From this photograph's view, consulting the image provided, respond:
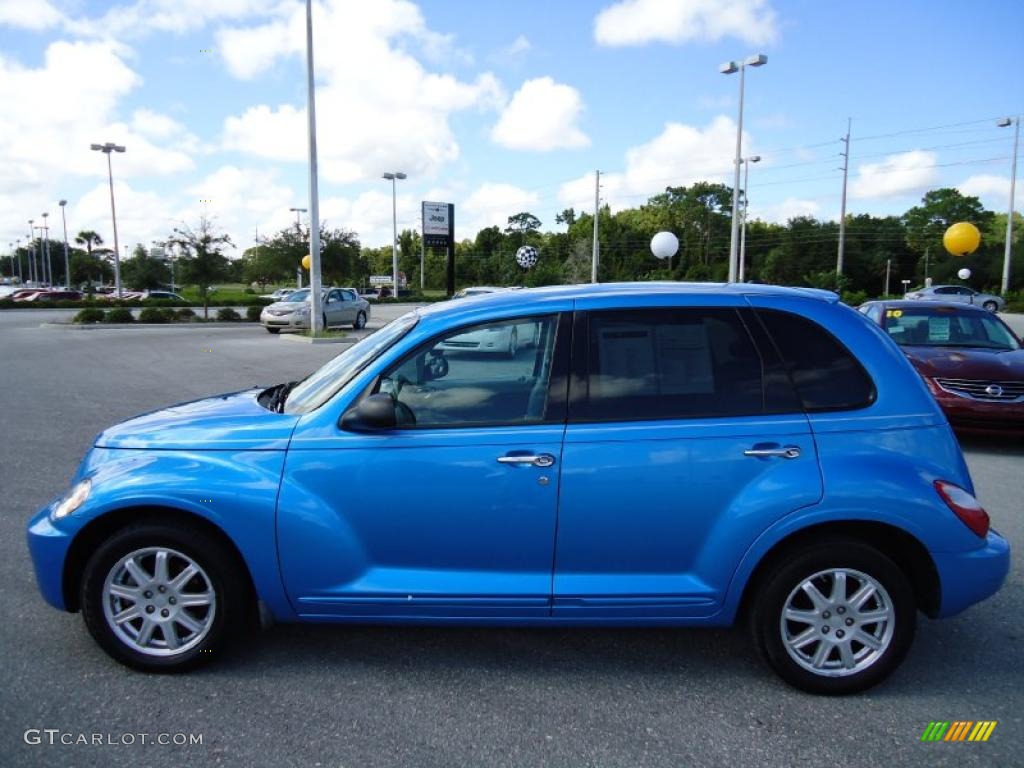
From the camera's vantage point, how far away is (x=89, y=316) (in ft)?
98.5

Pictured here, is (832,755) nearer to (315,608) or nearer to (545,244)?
(315,608)

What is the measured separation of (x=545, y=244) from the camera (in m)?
102

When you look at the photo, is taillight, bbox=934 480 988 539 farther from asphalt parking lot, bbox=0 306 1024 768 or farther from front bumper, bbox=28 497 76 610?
front bumper, bbox=28 497 76 610

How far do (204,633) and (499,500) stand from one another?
149 cm

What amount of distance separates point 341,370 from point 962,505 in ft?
9.59

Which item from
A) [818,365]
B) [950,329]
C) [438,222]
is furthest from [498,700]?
[438,222]

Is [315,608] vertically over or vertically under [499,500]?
under

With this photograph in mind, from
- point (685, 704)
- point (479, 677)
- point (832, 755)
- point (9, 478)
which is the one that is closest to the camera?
point (832, 755)

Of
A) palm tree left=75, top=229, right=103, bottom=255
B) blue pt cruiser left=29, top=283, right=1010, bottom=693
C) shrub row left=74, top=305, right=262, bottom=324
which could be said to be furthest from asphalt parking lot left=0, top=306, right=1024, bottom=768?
palm tree left=75, top=229, right=103, bottom=255

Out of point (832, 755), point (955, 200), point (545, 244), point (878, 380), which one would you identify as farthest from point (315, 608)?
point (955, 200)

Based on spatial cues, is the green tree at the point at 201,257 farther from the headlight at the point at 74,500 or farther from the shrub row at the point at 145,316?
the headlight at the point at 74,500

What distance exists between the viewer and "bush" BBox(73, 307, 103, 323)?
29656 millimetres

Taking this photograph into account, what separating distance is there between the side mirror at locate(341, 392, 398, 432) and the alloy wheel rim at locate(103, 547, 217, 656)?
3.11ft

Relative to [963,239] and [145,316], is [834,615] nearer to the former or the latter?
[145,316]
